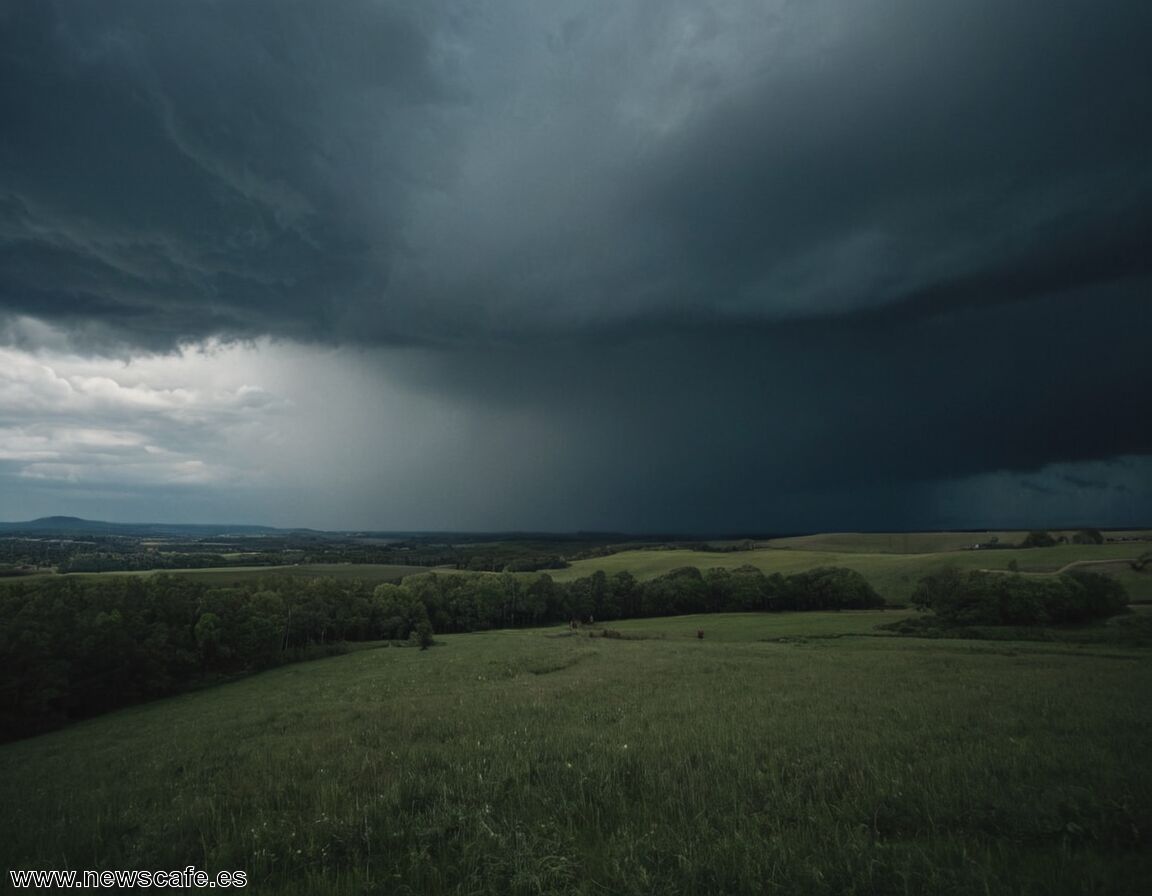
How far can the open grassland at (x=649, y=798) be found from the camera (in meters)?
5.59

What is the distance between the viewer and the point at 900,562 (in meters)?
→ 97.6

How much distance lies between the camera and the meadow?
66500mm

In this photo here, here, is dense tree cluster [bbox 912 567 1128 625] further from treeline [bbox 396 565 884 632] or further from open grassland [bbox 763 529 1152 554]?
open grassland [bbox 763 529 1152 554]

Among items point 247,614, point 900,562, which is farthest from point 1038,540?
point 247,614

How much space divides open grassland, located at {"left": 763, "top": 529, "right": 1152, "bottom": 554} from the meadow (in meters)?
1.43

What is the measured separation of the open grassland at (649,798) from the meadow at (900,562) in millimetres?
67453

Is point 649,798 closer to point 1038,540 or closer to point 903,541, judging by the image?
point 1038,540

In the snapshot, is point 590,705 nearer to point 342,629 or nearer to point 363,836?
point 363,836

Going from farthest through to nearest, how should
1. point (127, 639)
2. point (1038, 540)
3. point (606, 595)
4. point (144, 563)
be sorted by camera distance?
point (144, 563) → point (1038, 540) → point (606, 595) → point (127, 639)

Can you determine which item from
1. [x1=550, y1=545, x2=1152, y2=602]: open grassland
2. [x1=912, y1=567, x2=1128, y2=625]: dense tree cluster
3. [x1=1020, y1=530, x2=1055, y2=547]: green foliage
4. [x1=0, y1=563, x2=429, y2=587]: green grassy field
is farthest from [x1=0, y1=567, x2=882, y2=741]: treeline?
[x1=1020, y1=530, x2=1055, y2=547]: green foliage

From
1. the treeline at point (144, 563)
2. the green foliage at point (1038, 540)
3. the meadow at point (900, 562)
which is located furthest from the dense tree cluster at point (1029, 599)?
the treeline at point (144, 563)

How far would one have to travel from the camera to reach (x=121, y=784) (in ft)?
39.5

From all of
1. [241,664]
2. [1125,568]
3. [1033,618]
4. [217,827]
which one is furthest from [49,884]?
[1125,568]

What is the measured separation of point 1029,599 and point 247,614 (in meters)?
86.3
